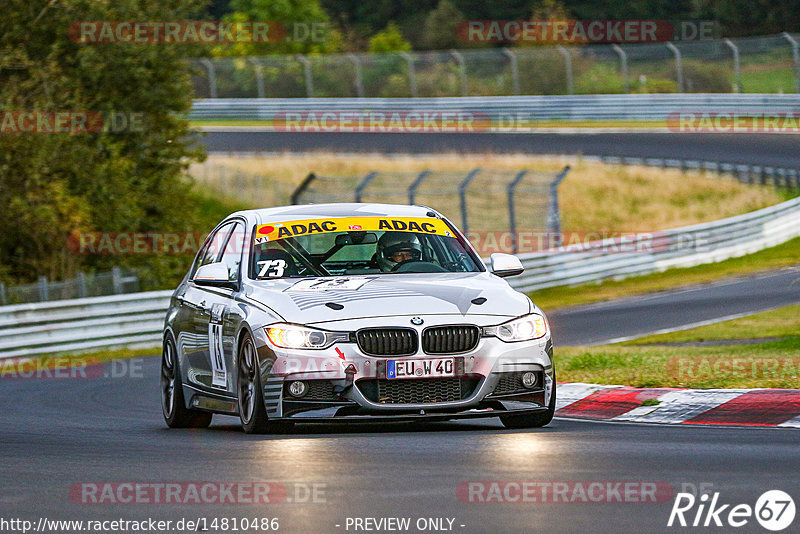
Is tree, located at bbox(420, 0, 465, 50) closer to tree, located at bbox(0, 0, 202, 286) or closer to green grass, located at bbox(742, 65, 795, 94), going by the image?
green grass, located at bbox(742, 65, 795, 94)

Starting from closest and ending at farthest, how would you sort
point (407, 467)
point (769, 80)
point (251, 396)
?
point (407, 467) < point (251, 396) < point (769, 80)

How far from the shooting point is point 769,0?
6762cm

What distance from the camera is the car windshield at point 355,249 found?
393 inches

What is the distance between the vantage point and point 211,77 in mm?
52781

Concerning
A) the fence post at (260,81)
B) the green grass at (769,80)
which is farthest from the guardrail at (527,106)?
the green grass at (769,80)

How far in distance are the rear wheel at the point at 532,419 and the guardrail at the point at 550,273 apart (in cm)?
1442

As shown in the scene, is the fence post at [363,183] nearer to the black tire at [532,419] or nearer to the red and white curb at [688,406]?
the red and white curb at [688,406]

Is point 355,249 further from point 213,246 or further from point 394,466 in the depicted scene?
point 394,466

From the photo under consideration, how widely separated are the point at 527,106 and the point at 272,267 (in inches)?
1515

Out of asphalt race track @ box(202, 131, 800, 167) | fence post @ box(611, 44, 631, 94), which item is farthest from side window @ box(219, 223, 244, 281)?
fence post @ box(611, 44, 631, 94)

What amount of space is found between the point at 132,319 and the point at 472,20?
53301 millimetres

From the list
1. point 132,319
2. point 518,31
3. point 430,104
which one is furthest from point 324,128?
point 132,319

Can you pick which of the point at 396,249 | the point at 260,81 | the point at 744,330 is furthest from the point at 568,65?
the point at 396,249

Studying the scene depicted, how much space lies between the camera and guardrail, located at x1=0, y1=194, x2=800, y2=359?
75.5 ft
